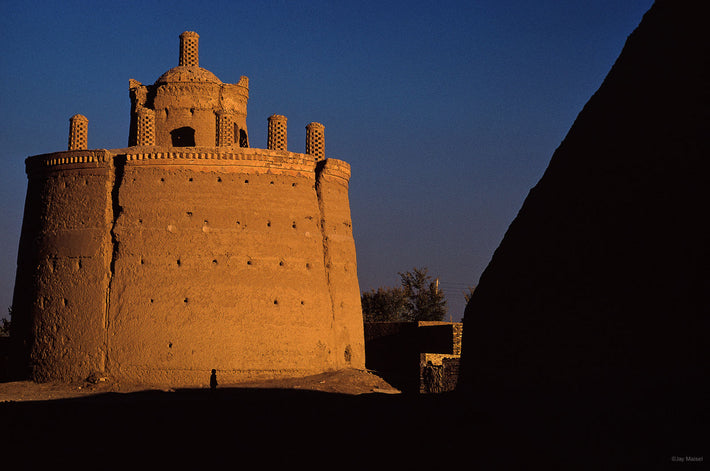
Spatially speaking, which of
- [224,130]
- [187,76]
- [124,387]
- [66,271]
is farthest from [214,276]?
[187,76]

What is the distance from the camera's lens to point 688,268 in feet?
14.3

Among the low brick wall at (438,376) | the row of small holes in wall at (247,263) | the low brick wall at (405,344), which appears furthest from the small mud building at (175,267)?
the low brick wall at (405,344)

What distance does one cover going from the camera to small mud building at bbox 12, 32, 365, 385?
17781mm

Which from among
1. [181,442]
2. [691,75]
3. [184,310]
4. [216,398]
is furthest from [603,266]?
[184,310]

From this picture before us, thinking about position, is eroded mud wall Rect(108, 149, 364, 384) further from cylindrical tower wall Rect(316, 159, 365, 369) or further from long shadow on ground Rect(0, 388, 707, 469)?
long shadow on ground Rect(0, 388, 707, 469)

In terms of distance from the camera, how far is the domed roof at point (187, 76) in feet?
72.6

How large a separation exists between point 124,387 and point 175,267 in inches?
109

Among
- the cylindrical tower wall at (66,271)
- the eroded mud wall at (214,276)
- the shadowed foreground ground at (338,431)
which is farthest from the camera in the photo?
the cylindrical tower wall at (66,271)

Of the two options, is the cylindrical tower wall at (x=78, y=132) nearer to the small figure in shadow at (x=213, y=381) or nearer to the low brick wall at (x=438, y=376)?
the small figure in shadow at (x=213, y=381)

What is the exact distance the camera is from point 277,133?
2053cm

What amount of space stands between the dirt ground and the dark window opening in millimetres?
7158

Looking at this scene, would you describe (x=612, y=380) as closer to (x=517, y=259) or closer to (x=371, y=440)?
(x=517, y=259)

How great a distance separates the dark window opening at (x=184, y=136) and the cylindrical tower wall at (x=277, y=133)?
100 inches

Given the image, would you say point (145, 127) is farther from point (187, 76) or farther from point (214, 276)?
point (214, 276)
